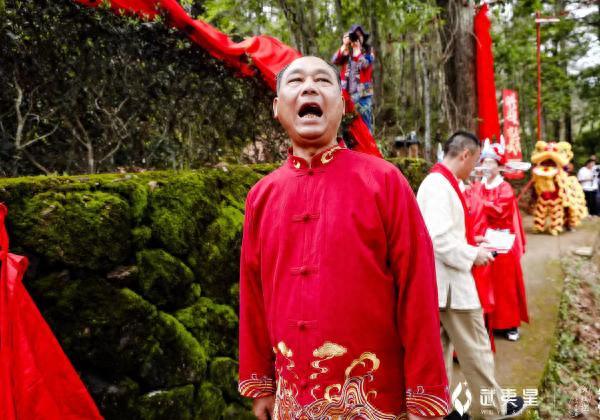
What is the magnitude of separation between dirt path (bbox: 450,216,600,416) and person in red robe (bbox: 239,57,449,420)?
270 cm

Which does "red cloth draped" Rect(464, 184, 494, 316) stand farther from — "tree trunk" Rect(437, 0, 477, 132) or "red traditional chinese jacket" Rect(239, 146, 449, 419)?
"tree trunk" Rect(437, 0, 477, 132)

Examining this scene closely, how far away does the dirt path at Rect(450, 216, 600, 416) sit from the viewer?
4.21 m

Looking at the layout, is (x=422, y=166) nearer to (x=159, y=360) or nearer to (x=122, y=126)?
(x=122, y=126)

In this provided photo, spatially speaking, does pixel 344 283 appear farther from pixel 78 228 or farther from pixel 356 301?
pixel 78 228

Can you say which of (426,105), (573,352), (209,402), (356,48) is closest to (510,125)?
(426,105)

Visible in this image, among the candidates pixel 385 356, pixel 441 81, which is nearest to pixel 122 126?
pixel 385 356

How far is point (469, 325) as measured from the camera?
3186mm

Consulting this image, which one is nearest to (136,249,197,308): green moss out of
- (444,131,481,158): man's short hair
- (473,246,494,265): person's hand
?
(473,246,494,265): person's hand

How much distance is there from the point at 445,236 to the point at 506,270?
8.39 ft

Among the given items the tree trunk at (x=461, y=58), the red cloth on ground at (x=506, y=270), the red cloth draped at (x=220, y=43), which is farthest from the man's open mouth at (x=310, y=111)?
the tree trunk at (x=461, y=58)

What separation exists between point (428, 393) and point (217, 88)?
10.6 feet

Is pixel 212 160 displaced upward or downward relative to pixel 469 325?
upward

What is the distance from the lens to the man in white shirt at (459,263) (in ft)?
9.98

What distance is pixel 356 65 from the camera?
19.6 feet
